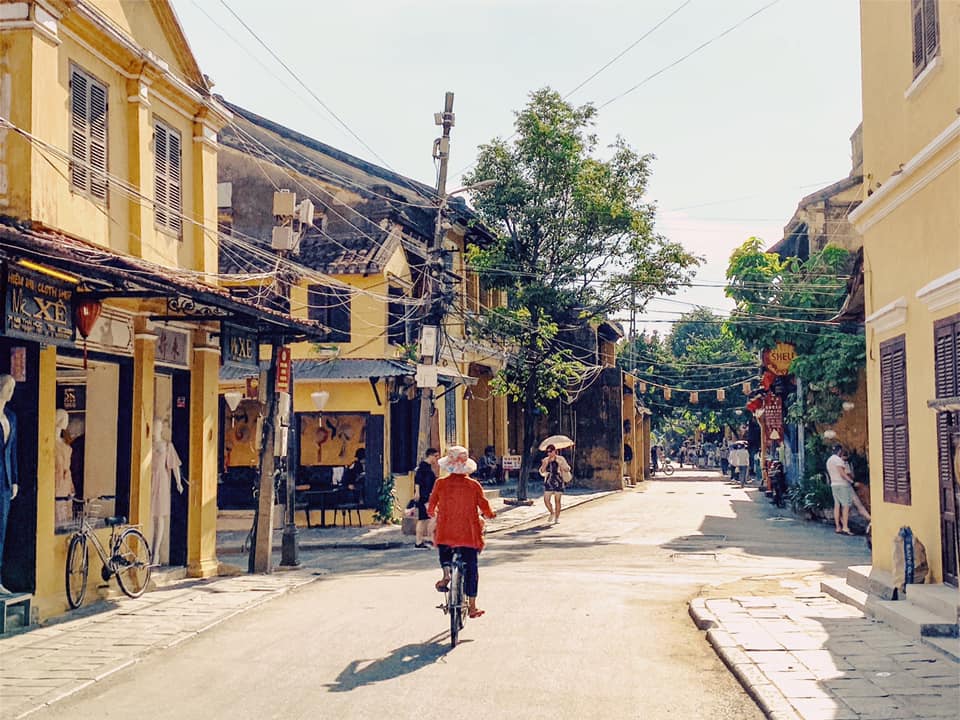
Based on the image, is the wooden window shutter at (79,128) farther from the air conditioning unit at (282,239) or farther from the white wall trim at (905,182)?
the white wall trim at (905,182)

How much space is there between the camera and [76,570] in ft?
40.0

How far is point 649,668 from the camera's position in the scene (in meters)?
8.74

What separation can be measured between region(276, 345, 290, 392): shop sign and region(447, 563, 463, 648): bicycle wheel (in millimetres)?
7000

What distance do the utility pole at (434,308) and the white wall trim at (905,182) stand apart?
1045 centimetres

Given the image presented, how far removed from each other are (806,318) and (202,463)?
1524cm

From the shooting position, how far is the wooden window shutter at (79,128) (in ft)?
40.5

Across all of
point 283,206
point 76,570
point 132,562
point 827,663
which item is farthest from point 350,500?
point 827,663

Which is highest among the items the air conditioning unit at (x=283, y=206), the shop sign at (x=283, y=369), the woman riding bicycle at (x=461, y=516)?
the air conditioning unit at (x=283, y=206)

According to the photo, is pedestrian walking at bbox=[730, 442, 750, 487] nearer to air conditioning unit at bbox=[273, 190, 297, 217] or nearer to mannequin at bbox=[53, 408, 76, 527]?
air conditioning unit at bbox=[273, 190, 297, 217]

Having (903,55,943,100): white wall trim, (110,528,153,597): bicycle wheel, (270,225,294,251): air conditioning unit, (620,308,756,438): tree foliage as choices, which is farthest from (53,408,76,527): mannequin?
(620,308,756,438): tree foliage

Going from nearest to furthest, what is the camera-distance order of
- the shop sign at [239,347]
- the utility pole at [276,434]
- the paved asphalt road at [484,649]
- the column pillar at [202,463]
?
the paved asphalt road at [484,649], the column pillar at [202,463], the shop sign at [239,347], the utility pole at [276,434]

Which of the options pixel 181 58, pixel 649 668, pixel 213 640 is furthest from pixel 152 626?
pixel 181 58

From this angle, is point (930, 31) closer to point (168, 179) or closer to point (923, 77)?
point (923, 77)

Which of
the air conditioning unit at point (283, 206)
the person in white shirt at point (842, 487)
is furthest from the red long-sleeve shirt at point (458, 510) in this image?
the person in white shirt at point (842, 487)
